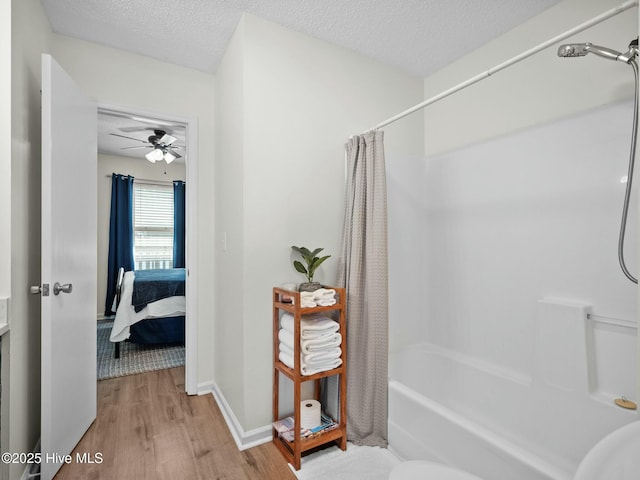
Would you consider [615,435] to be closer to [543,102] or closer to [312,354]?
[312,354]

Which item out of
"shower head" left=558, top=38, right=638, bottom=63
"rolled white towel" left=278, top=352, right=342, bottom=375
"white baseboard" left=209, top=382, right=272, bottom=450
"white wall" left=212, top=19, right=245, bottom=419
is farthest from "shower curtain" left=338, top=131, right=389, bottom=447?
"shower head" left=558, top=38, right=638, bottom=63

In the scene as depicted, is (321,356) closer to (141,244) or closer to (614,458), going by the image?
(614,458)

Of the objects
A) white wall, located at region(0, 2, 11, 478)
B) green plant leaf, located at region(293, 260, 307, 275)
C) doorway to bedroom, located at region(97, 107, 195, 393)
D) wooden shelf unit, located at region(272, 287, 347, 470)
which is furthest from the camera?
doorway to bedroom, located at region(97, 107, 195, 393)

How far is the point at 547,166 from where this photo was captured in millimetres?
1903

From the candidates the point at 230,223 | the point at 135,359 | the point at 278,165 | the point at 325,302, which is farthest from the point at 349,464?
the point at 135,359

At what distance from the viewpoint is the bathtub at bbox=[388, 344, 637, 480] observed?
128cm

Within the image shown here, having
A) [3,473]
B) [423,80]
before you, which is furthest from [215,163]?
[3,473]

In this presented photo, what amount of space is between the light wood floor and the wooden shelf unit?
101mm

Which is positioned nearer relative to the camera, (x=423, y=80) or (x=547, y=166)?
(x=547, y=166)

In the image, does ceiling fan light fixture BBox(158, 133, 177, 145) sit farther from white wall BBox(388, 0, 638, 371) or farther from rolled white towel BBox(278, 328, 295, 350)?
rolled white towel BBox(278, 328, 295, 350)

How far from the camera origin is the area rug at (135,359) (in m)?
2.86

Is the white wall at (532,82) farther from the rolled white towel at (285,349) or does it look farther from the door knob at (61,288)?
the door knob at (61,288)

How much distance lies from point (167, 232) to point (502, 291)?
4.93 meters

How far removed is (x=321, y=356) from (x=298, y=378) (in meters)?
0.17
